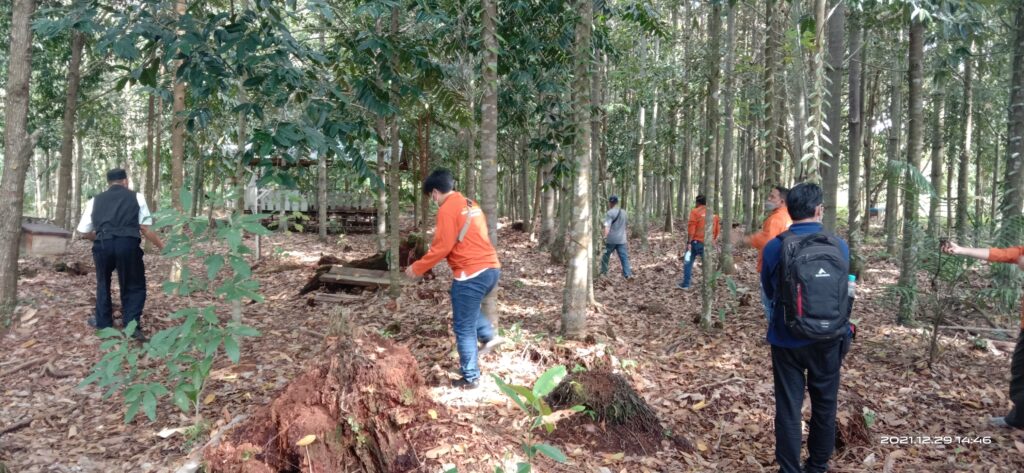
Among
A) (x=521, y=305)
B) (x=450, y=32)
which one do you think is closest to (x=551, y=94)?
(x=450, y=32)

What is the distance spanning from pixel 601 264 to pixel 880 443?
7.29 m

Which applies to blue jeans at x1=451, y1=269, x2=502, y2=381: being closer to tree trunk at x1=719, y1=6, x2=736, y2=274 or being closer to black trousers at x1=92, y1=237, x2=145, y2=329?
black trousers at x1=92, y1=237, x2=145, y2=329

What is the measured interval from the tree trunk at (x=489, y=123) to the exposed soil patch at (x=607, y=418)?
1.48 m

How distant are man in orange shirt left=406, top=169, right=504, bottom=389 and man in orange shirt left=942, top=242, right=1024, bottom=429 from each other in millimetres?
3351

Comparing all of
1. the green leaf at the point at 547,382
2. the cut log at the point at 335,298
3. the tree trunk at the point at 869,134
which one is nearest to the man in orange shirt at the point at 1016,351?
the green leaf at the point at 547,382

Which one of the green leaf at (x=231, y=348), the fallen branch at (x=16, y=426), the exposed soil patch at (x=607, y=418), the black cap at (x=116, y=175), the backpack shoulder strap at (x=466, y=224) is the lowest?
the fallen branch at (x=16, y=426)

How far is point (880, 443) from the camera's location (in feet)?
14.4

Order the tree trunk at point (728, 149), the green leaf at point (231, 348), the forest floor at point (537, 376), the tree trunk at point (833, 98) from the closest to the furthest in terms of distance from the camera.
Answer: the green leaf at point (231, 348) → the forest floor at point (537, 376) → the tree trunk at point (833, 98) → the tree trunk at point (728, 149)

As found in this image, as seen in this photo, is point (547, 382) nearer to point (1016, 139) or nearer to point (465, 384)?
point (465, 384)

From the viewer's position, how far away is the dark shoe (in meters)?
4.84

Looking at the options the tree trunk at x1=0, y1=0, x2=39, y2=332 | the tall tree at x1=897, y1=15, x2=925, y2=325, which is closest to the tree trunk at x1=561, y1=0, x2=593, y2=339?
the tall tree at x1=897, y1=15, x2=925, y2=325

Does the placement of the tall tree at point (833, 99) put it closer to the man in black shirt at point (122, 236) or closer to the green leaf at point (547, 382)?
the green leaf at point (547, 382)

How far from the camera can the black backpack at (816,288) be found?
3.38 m

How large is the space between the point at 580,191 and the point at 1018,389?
3.80m
